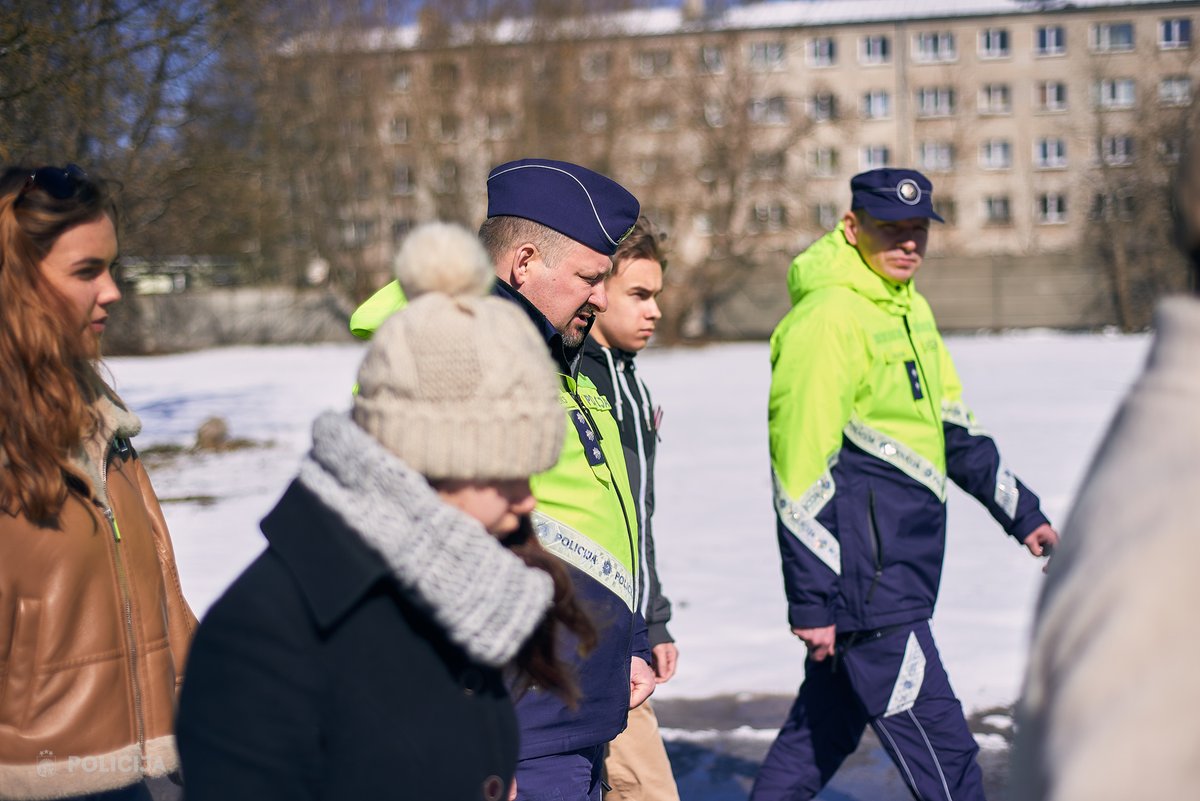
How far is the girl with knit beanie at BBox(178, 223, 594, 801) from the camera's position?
149 cm

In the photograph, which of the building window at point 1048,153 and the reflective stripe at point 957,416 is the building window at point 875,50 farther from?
the reflective stripe at point 957,416

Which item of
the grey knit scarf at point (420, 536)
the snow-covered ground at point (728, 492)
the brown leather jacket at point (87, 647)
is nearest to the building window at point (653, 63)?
the snow-covered ground at point (728, 492)

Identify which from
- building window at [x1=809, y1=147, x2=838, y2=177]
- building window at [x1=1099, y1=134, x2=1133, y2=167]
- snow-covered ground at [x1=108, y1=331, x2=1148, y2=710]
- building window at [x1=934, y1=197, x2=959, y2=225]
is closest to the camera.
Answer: snow-covered ground at [x1=108, y1=331, x2=1148, y2=710]

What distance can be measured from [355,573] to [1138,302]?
133ft

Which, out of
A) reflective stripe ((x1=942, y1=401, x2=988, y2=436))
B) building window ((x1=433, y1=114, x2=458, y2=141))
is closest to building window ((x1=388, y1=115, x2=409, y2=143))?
building window ((x1=433, y1=114, x2=458, y2=141))

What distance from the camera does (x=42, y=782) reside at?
2.34 m

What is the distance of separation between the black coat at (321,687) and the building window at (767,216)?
39665 mm

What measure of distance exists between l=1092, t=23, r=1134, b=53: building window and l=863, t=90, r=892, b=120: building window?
9657 millimetres

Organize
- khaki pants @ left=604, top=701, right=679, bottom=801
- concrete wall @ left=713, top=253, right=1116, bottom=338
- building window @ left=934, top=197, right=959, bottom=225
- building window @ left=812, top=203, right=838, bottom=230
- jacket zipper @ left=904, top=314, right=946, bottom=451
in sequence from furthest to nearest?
building window @ left=934, top=197, right=959, bottom=225
building window @ left=812, top=203, right=838, bottom=230
concrete wall @ left=713, top=253, right=1116, bottom=338
jacket zipper @ left=904, top=314, right=946, bottom=451
khaki pants @ left=604, top=701, right=679, bottom=801

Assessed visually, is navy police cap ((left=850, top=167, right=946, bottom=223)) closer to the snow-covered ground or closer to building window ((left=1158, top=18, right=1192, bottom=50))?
the snow-covered ground

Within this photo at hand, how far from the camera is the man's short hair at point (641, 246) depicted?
3828mm

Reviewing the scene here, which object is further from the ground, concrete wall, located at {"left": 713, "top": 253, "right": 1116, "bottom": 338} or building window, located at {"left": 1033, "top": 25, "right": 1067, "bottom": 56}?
building window, located at {"left": 1033, "top": 25, "right": 1067, "bottom": 56}

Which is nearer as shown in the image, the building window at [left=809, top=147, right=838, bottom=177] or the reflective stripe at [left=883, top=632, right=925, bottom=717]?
the reflective stripe at [left=883, top=632, right=925, bottom=717]

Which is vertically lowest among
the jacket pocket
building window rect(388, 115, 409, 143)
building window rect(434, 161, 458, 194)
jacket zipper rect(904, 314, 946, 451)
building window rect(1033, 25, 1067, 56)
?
the jacket pocket
